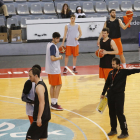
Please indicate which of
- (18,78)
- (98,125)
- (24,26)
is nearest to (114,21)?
(18,78)

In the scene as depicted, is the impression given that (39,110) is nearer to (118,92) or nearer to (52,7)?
(118,92)

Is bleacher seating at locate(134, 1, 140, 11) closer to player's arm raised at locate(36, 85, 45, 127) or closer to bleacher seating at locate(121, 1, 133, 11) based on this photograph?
bleacher seating at locate(121, 1, 133, 11)

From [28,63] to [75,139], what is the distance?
7.54m

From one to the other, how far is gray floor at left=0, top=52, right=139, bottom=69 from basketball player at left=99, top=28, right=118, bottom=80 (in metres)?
4.94

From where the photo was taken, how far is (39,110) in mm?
4969

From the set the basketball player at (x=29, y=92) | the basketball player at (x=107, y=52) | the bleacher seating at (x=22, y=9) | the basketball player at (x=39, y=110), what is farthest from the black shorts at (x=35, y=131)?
the bleacher seating at (x=22, y=9)

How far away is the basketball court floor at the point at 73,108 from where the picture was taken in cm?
653

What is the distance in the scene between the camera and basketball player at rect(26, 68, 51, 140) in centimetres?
495

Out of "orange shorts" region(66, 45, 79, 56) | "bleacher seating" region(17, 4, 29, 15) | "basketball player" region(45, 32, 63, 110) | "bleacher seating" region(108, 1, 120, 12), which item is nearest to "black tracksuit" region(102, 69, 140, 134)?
"basketball player" region(45, 32, 63, 110)

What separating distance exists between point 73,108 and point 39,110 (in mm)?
3154

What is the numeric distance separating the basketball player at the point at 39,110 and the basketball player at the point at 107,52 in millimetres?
3159

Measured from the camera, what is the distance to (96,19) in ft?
49.4

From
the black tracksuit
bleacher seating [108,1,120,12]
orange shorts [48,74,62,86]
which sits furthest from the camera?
bleacher seating [108,1,120,12]

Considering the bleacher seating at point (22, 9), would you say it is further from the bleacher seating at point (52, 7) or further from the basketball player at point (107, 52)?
the basketball player at point (107, 52)
